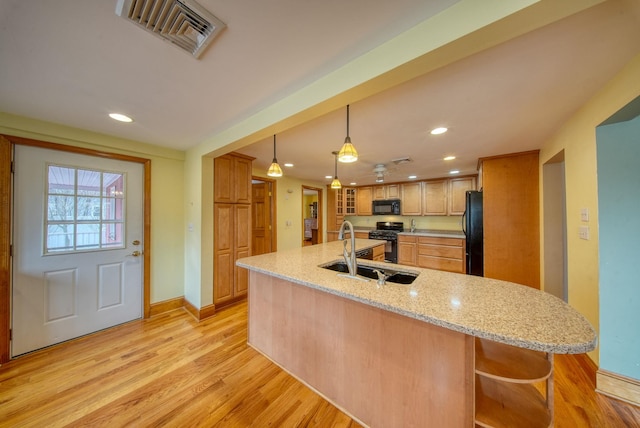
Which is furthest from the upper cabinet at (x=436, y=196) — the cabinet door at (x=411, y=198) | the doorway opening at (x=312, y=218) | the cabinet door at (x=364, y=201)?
the doorway opening at (x=312, y=218)

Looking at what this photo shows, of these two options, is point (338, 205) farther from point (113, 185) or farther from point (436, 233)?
point (113, 185)

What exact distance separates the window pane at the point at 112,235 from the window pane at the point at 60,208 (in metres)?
0.30

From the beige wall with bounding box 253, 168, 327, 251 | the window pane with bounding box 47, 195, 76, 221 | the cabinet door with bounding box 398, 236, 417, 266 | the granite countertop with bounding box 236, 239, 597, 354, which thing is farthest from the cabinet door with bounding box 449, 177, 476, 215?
the window pane with bounding box 47, 195, 76, 221

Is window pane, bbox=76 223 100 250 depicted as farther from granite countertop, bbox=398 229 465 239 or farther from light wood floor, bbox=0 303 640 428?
granite countertop, bbox=398 229 465 239

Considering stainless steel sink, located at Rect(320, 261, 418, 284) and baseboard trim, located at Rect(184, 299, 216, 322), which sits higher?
stainless steel sink, located at Rect(320, 261, 418, 284)

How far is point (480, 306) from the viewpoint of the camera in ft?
3.44

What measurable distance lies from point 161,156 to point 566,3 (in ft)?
11.8

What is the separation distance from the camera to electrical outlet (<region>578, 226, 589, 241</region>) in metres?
1.69

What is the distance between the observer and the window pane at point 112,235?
2.46 m

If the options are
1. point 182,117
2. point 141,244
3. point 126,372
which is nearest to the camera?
point 126,372

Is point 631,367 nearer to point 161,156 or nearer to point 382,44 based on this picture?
point 382,44

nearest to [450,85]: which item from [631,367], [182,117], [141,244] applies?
[182,117]

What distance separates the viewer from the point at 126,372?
1791mm

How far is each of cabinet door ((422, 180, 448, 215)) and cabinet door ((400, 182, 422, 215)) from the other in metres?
0.11
